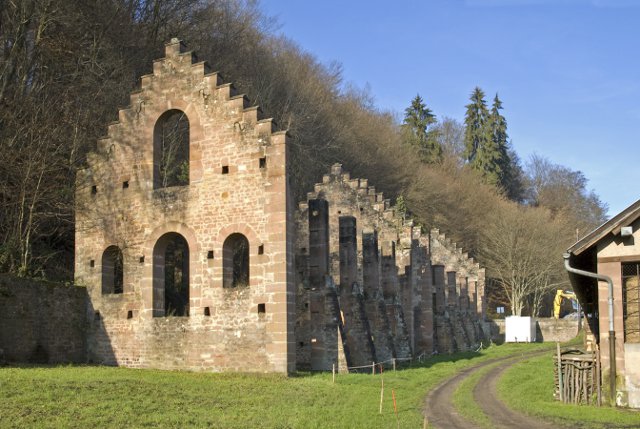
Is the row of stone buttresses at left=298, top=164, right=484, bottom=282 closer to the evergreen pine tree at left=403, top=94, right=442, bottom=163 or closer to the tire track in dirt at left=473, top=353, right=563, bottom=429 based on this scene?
the tire track in dirt at left=473, top=353, right=563, bottom=429

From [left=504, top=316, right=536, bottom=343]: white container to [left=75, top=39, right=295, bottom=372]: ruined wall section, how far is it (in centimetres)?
3242

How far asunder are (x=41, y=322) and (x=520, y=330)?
3672cm

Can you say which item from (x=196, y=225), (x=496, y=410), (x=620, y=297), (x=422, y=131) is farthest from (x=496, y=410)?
(x=422, y=131)

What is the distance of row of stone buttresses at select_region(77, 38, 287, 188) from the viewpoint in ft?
78.4

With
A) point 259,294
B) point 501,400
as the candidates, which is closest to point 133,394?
point 259,294

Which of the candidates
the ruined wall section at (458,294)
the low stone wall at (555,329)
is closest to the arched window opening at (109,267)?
the ruined wall section at (458,294)

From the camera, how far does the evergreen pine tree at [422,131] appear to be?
76.8 metres

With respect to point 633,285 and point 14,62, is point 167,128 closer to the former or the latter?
point 14,62

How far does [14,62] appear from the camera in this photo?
26.9 metres

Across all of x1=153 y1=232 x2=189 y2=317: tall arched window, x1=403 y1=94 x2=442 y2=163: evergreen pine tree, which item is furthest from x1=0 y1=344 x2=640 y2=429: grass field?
x1=403 y1=94 x2=442 y2=163: evergreen pine tree

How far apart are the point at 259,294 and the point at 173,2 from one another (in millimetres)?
19069

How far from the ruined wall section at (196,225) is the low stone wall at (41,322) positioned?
26.4 inches

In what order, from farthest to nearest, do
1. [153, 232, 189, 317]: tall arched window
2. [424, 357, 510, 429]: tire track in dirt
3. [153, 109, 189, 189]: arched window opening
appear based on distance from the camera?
1. [153, 109, 189, 189]: arched window opening
2. [153, 232, 189, 317]: tall arched window
3. [424, 357, 510, 429]: tire track in dirt

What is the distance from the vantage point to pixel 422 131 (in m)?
79.3
